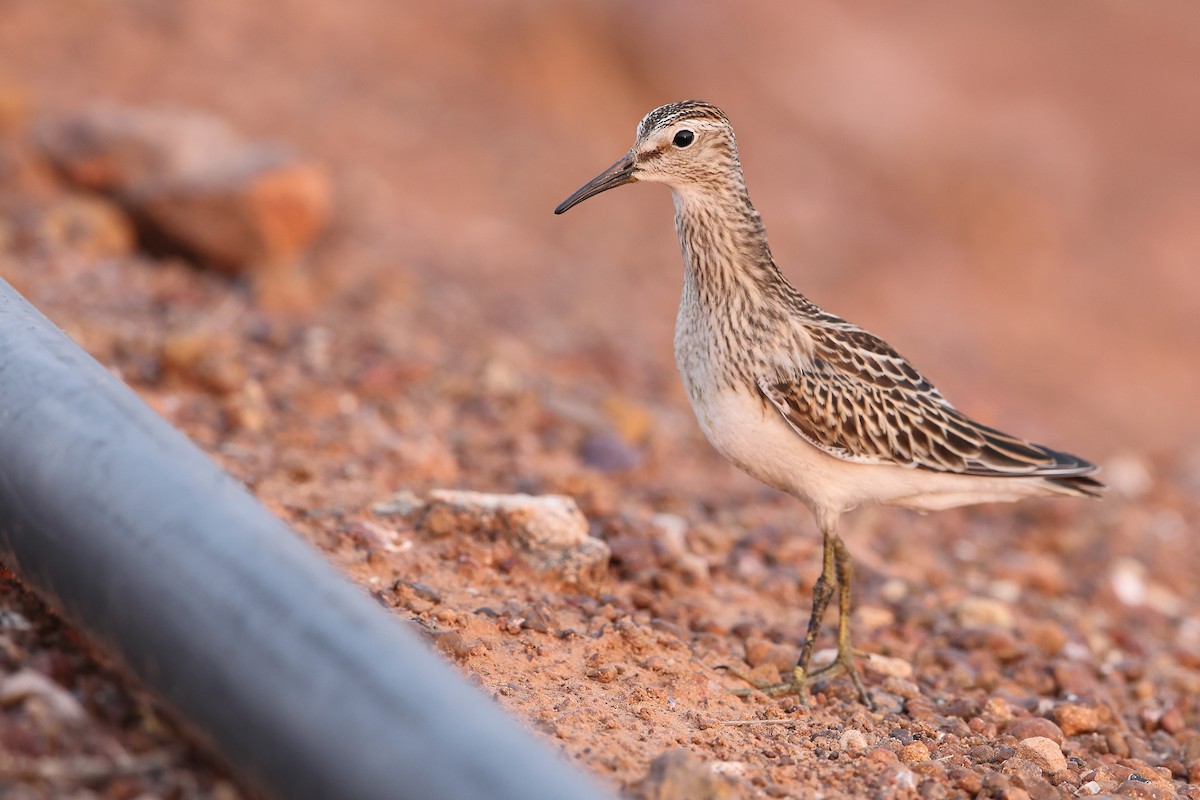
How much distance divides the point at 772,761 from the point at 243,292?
6.13 m

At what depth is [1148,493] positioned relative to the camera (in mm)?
10648

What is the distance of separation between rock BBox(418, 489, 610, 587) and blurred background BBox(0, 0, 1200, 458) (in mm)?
3563

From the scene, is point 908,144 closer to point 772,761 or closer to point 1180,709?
point 1180,709

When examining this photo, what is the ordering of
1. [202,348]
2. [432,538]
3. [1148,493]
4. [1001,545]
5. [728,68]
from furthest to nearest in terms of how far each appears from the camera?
[728,68]
[1148,493]
[1001,545]
[202,348]
[432,538]

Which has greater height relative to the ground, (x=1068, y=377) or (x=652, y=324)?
(x=1068, y=377)

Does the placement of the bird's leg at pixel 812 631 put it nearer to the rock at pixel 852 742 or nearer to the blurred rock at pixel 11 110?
the rock at pixel 852 742

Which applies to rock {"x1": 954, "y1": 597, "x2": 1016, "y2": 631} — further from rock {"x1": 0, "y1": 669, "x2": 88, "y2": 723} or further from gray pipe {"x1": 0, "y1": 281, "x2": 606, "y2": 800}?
rock {"x1": 0, "y1": 669, "x2": 88, "y2": 723}

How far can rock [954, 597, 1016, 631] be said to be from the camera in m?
6.89

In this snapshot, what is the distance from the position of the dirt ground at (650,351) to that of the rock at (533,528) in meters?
0.07

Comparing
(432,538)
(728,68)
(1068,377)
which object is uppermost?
(728,68)

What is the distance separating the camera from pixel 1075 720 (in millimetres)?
5684

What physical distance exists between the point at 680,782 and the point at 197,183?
6.97 meters

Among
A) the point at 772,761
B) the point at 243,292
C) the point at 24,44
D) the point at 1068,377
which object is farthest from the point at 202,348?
the point at 1068,377

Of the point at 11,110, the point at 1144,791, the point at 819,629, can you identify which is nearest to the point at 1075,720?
the point at 1144,791
